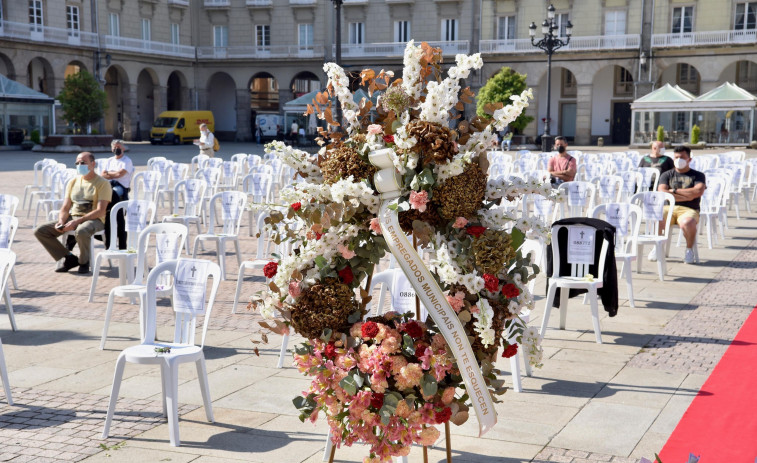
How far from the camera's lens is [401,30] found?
4991cm

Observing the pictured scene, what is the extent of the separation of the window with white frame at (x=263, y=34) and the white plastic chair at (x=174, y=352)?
48497 millimetres

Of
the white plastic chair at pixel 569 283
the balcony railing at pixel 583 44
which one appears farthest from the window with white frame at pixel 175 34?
the white plastic chair at pixel 569 283

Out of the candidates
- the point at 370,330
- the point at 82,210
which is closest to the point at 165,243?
the point at 82,210

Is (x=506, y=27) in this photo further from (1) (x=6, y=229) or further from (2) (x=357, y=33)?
(1) (x=6, y=229)

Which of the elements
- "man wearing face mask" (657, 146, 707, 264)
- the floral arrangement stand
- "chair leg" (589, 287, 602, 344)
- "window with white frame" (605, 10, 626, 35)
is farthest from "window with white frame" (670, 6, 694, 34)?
the floral arrangement stand

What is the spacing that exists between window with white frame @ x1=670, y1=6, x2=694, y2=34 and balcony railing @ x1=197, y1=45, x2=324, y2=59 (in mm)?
19546

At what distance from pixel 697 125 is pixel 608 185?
31.2m

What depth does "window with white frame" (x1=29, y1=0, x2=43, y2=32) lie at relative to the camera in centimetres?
4223

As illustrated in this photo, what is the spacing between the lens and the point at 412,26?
49656 mm

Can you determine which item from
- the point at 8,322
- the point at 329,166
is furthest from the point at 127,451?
the point at 8,322

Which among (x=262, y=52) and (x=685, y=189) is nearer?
(x=685, y=189)

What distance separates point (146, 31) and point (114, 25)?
2632 millimetres

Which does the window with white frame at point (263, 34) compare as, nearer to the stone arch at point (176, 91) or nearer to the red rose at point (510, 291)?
the stone arch at point (176, 91)

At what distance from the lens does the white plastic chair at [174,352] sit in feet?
17.2
